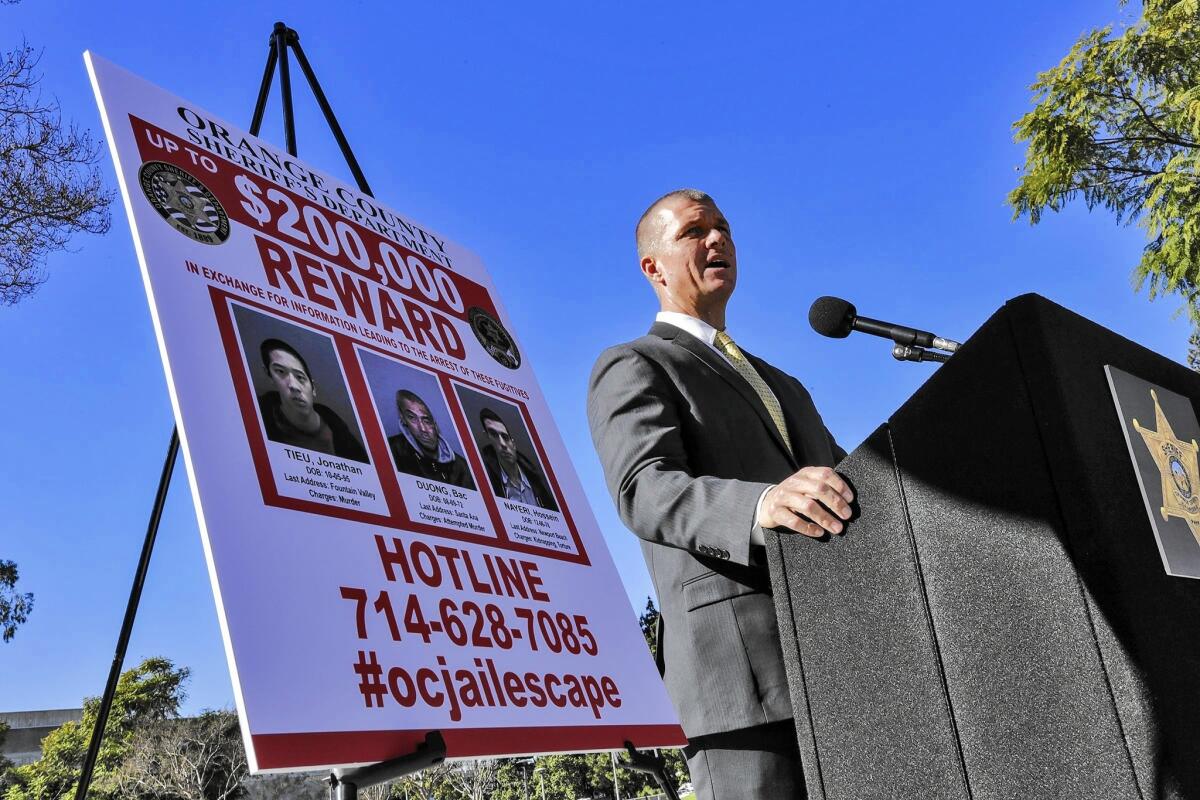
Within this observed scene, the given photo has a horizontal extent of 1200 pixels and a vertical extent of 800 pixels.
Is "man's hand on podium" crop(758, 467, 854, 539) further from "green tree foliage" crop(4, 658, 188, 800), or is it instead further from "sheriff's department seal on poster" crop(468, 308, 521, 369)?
"green tree foliage" crop(4, 658, 188, 800)

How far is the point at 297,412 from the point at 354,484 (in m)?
0.19

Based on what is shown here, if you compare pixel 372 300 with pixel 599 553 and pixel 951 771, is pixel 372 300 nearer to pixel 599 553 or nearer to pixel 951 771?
pixel 599 553

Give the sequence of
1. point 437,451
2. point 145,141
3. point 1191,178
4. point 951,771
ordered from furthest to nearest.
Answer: point 1191,178 < point 437,451 < point 145,141 < point 951,771

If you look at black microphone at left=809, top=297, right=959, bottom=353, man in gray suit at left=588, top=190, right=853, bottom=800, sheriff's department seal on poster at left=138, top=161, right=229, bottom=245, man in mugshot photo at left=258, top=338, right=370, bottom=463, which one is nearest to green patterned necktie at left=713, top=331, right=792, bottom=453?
man in gray suit at left=588, top=190, right=853, bottom=800

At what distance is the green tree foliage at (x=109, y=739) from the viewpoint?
1217 inches

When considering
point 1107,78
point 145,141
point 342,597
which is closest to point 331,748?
point 342,597

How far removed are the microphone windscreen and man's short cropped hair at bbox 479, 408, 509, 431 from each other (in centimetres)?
88

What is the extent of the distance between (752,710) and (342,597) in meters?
0.77

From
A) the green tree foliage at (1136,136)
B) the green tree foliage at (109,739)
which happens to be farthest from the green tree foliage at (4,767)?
the green tree foliage at (1136,136)

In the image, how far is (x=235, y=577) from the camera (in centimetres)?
156

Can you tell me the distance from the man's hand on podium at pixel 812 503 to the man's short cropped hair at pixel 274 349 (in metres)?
1.15

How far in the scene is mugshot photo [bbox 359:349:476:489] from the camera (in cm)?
209

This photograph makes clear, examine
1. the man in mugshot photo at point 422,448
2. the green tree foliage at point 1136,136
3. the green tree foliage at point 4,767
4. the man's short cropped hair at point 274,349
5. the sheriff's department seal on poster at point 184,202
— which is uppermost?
the green tree foliage at point 1136,136

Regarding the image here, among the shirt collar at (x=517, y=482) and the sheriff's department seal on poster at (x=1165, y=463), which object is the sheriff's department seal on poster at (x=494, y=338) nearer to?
the shirt collar at (x=517, y=482)
